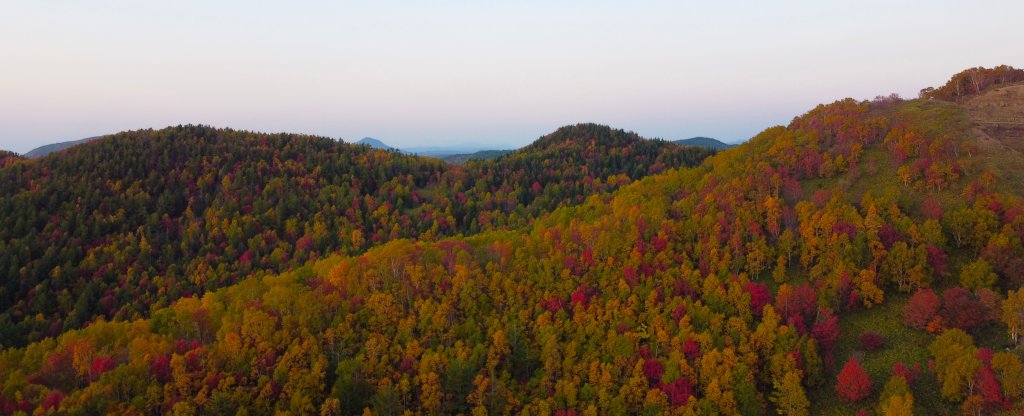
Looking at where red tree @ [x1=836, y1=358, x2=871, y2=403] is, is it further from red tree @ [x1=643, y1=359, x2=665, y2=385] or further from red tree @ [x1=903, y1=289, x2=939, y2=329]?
red tree @ [x1=643, y1=359, x2=665, y2=385]

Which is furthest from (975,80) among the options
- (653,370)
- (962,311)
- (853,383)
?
(653,370)

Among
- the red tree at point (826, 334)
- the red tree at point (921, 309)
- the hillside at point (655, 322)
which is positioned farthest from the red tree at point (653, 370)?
the red tree at point (921, 309)

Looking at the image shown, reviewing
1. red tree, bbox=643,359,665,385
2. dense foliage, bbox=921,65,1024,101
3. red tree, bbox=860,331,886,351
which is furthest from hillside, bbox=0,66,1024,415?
dense foliage, bbox=921,65,1024,101

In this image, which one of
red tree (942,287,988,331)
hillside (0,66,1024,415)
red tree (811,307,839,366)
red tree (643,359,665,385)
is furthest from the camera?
red tree (811,307,839,366)

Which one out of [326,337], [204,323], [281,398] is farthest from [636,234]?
[204,323]

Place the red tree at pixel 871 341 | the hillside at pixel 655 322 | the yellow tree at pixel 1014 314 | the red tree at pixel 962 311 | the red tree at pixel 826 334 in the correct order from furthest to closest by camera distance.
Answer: the red tree at pixel 826 334
the red tree at pixel 871 341
the red tree at pixel 962 311
the hillside at pixel 655 322
the yellow tree at pixel 1014 314

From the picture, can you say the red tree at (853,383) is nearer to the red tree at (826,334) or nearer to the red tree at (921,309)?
the red tree at (826,334)

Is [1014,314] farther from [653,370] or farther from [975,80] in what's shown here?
[975,80]
